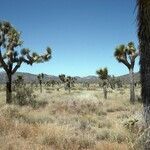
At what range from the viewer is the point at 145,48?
892 cm

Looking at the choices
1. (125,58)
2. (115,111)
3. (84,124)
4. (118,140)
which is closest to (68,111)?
(115,111)

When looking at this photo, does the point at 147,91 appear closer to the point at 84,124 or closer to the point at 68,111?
the point at 84,124

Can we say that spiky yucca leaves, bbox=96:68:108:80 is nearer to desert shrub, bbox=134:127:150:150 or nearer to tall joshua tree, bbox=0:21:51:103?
tall joshua tree, bbox=0:21:51:103

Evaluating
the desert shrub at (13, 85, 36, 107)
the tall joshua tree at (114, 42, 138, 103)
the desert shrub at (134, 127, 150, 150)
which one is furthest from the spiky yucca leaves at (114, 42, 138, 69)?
the desert shrub at (134, 127, 150, 150)

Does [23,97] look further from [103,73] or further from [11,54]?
[103,73]

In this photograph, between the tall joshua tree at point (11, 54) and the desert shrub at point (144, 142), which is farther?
the tall joshua tree at point (11, 54)

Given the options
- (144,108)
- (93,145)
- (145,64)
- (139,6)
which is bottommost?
(93,145)

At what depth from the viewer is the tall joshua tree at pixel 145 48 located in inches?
→ 347

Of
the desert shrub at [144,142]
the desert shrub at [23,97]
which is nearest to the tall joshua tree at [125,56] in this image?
the desert shrub at [23,97]

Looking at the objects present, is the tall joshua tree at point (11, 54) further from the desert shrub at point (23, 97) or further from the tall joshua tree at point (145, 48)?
the tall joshua tree at point (145, 48)

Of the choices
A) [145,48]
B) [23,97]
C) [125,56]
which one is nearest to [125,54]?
[125,56]

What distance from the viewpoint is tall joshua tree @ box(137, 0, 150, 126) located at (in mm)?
8820

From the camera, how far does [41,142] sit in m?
11.3

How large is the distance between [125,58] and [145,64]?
2564 cm
